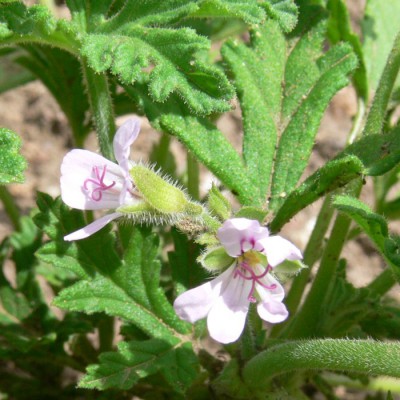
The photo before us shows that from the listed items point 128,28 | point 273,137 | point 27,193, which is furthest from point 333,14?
point 27,193


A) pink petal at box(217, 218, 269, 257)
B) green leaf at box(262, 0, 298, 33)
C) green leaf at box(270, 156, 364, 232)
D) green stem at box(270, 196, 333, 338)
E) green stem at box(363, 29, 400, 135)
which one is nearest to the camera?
pink petal at box(217, 218, 269, 257)

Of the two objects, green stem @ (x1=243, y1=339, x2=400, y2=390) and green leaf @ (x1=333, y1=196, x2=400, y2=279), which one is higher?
→ green leaf @ (x1=333, y1=196, x2=400, y2=279)

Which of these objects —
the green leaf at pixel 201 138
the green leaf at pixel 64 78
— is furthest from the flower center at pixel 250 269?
the green leaf at pixel 64 78

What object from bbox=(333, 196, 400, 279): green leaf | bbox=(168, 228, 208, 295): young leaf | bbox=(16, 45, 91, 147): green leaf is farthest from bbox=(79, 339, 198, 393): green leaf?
bbox=(16, 45, 91, 147): green leaf

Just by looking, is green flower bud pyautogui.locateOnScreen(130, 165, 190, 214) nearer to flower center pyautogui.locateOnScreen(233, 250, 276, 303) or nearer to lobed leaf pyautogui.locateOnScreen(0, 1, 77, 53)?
flower center pyautogui.locateOnScreen(233, 250, 276, 303)

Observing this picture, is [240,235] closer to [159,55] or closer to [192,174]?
[159,55]

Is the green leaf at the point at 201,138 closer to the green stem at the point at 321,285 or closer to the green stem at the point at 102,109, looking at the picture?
the green stem at the point at 102,109
